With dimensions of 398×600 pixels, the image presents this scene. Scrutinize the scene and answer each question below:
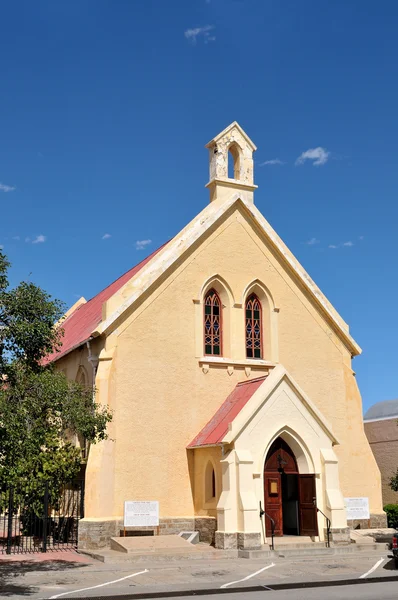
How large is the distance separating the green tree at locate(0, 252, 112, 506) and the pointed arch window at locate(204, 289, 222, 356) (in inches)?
307

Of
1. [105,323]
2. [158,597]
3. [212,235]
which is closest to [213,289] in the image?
[212,235]

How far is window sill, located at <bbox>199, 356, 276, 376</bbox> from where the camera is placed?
22.9 metres

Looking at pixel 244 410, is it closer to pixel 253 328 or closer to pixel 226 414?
pixel 226 414

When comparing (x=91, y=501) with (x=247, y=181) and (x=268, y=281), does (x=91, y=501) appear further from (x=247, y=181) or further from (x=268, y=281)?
(x=247, y=181)

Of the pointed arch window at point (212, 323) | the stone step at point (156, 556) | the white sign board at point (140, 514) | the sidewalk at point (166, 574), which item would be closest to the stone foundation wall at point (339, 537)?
the sidewalk at point (166, 574)

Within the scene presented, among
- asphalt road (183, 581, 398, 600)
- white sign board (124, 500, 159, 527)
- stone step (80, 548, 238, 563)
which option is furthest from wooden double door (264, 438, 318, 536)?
asphalt road (183, 581, 398, 600)

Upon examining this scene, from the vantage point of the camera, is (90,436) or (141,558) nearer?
(90,436)

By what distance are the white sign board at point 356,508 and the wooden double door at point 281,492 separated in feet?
6.61

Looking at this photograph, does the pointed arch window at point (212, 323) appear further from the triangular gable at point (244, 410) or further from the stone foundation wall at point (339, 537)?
the stone foundation wall at point (339, 537)

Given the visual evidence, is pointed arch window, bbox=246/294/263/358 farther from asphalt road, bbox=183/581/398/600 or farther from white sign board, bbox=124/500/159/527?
asphalt road, bbox=183/581/398/600

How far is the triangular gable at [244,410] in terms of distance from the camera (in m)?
20.2

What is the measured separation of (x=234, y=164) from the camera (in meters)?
26.3

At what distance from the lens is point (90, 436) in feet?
53.0

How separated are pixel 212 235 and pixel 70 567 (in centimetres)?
1186
